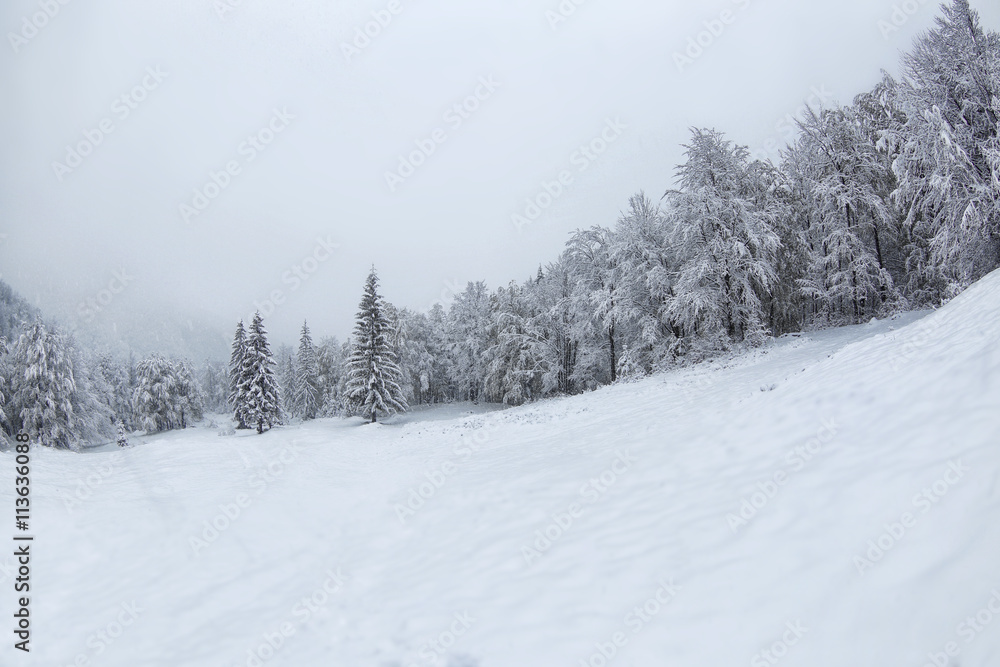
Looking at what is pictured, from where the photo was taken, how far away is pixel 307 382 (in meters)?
54.9

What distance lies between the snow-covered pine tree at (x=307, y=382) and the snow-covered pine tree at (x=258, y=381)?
17.5 m

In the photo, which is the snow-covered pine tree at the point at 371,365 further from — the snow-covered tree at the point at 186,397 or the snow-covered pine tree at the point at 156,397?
the snow-covered tree at the point at 186,397

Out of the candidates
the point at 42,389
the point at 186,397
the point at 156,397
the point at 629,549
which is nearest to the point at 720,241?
the point at 629,549

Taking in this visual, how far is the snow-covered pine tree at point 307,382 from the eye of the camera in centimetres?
5416

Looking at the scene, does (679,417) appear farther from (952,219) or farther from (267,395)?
(267,395)

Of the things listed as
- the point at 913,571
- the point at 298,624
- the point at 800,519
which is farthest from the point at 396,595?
the point at 913,571

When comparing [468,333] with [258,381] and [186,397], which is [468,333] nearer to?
[258,381]

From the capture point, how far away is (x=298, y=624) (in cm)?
588

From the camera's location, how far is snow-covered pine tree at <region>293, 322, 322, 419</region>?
5416 centimetres

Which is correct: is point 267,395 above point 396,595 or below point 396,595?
above

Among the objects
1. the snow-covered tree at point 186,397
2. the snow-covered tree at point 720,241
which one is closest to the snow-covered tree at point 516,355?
the snow-covered tree at point 720,241

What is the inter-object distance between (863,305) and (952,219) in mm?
9894

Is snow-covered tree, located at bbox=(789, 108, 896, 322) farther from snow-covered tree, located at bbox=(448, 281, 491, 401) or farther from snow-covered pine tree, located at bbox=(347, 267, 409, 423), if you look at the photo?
snow-covered tree, located at bbox=(448, 281, 491, 401)

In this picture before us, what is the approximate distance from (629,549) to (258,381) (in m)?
36.8
